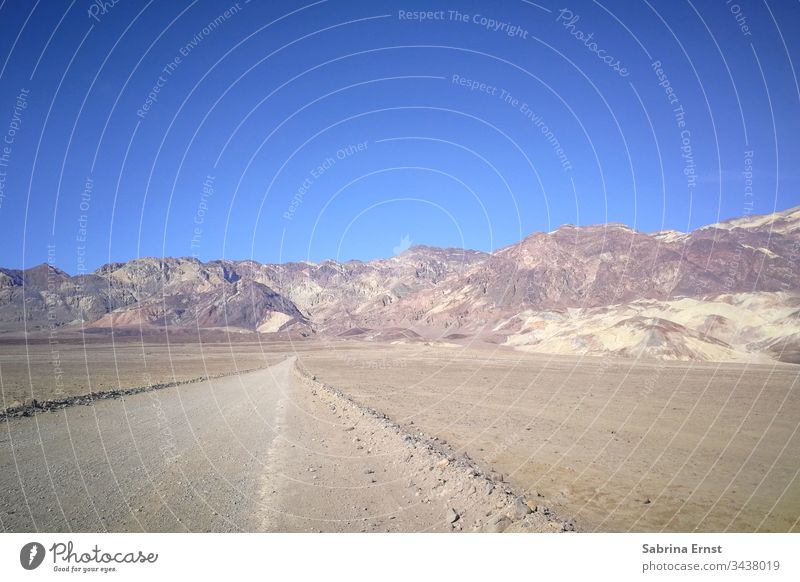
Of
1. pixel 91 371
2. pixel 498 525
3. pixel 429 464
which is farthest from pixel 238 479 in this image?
pixel 91 371

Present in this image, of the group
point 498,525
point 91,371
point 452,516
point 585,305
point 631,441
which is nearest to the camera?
point 498,525

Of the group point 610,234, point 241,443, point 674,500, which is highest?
point 610,234

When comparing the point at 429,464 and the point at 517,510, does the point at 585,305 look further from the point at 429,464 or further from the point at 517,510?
the point at 517,510

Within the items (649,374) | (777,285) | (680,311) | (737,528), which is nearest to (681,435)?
(737,528)

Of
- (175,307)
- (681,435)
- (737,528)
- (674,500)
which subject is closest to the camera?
(737,528)

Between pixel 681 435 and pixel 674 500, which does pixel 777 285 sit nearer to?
pixel 681 435
